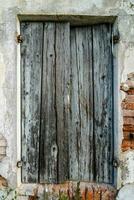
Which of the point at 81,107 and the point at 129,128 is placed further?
the point at 81,107

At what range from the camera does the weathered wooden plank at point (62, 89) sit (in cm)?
530

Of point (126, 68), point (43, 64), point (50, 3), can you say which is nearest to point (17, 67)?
point (43, 64)

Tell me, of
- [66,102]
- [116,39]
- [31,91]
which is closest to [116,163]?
[66,102]

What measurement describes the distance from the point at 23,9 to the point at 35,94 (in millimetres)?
888

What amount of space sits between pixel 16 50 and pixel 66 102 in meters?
0.75

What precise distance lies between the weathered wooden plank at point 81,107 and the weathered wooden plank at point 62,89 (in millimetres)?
92

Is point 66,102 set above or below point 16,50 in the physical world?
below

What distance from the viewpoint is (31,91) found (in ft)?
17.5

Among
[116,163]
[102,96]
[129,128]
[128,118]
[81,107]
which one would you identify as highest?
[102,96]

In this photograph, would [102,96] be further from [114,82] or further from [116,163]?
[116,163]

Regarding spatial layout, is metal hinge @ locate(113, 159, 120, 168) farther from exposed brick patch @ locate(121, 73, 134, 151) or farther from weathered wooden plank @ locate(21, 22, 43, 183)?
weathered wooden plank @ locate(21, 22, 43, 183)

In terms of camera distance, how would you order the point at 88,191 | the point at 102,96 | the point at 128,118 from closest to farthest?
the point at 128,118
the point at 88,191
the point at 102,96

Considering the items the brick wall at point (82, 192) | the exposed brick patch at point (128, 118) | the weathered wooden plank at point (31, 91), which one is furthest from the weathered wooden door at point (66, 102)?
the exposed brick patch at point (128, 118)

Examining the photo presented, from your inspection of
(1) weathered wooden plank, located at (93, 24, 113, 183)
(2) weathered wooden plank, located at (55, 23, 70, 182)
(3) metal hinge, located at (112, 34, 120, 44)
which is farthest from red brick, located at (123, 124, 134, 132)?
(3) metal hinge, located at (112, 34, 120, 44)
